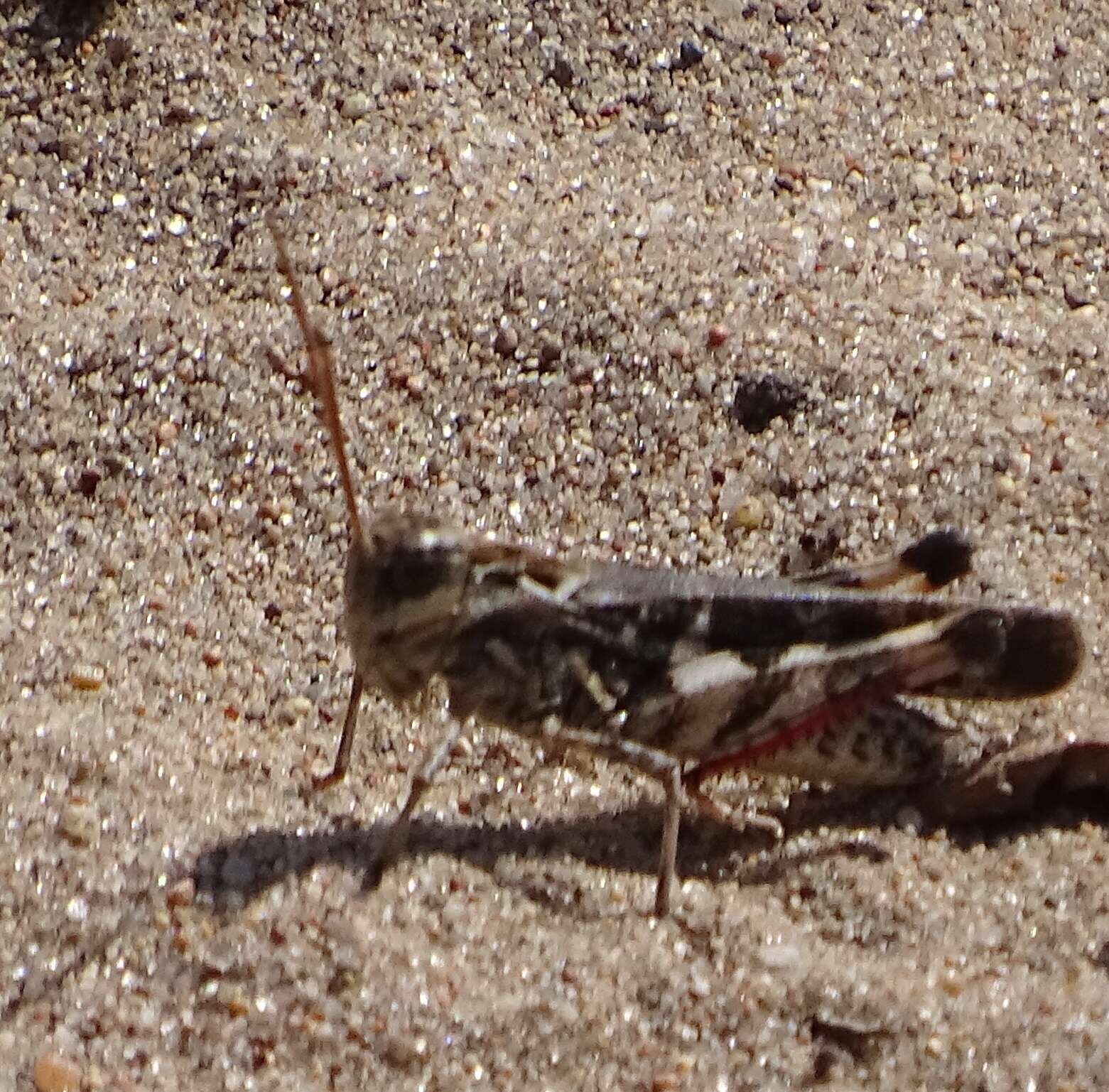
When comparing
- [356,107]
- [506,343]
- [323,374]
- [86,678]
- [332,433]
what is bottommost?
[86,678]

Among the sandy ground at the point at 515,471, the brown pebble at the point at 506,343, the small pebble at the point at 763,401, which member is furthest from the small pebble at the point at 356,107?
the small pebble at the point at 763,401

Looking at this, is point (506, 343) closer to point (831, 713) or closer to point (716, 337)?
point (716, 337)

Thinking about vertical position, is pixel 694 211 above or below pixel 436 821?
above

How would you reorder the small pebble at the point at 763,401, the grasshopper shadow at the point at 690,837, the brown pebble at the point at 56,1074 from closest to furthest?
the brown pebble at the point at 56,1074, the grasshopper shadow at the point at 690,837, the small pebble at the point at 763,401

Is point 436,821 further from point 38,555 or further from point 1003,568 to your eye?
point 1003,568

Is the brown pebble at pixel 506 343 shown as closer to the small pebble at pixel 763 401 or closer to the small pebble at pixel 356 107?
the small pebble at pixel 763 401

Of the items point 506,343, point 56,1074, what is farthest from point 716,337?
point 56,1074

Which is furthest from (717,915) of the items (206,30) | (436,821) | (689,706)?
(206,30)
